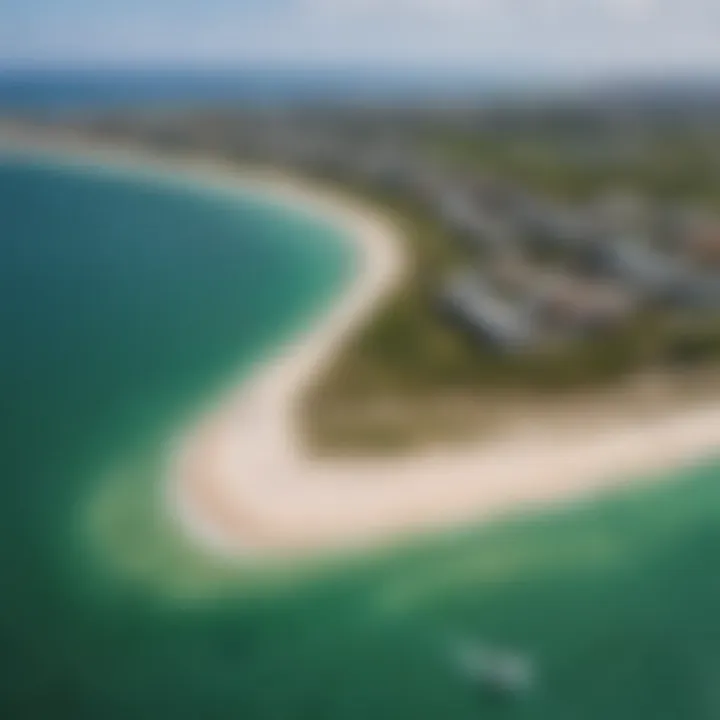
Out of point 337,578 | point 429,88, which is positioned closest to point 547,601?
point 337,578

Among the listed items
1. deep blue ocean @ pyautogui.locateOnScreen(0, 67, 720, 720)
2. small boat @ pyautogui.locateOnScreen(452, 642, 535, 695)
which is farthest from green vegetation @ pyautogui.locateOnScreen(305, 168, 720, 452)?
small boat @ pyautogui.locateOnScreen(452, 642, 535, 695)

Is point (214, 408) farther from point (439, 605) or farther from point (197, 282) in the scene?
point (197, 282)

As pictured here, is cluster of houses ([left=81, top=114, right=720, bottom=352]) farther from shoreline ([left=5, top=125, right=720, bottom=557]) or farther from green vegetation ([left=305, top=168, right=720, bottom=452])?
shoreline ([left=5, top=125, right=720, bottom=557])

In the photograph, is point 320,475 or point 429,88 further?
point 429,88

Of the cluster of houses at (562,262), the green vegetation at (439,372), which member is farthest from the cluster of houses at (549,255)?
the green vegetation at (439,372)

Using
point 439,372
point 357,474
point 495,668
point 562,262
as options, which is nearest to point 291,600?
point 495,668

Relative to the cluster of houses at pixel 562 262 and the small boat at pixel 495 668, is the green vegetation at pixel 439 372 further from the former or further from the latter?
the small boat at pixel 495 668

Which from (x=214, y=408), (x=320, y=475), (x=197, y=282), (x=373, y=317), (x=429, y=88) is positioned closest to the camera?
(x=320, y=475)

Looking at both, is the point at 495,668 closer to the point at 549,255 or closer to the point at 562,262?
the point at 562,262
